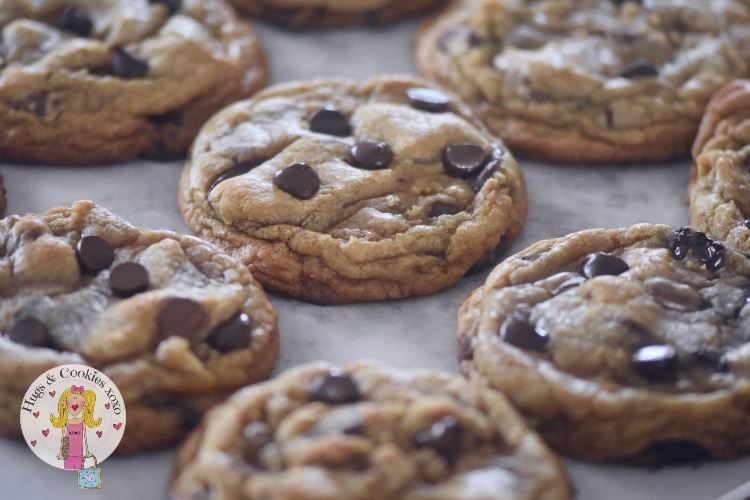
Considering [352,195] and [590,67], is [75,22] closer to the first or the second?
[352,195]

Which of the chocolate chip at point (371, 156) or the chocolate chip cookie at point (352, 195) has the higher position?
the chocolate chip at point (371, 156)

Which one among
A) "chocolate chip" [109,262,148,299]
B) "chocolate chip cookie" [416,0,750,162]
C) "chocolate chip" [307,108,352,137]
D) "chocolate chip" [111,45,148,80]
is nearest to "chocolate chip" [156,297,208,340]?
"chocolate chip" [109,262,148,299]

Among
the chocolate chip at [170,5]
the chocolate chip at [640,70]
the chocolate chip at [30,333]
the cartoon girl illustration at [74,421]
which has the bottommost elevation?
the cartoon girl illustration at [74,421]

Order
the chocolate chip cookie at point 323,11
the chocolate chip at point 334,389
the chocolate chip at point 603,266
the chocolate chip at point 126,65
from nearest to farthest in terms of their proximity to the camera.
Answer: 1. the chocolate chip at point 334,389
2. the chocolate chip at point 603,266
3. the chocolate chip at point 126,65
4. the chocolate chip cookie at point 323,11

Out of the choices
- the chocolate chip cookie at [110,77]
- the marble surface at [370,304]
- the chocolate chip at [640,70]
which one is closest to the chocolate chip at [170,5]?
the chocolate chip cookie at [110,77]

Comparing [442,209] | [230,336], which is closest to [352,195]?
[442,209]

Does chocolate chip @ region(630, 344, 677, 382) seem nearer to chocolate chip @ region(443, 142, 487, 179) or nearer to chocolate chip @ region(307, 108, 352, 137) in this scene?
chocolate chip @ region(443, 142, 487, 179)

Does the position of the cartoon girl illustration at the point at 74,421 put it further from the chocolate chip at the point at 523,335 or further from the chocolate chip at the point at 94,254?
the chocolate chip at the point at 523,335
